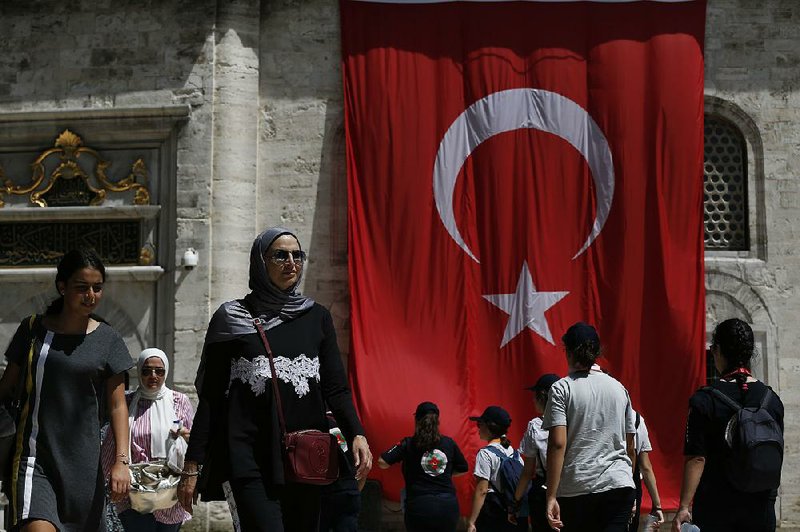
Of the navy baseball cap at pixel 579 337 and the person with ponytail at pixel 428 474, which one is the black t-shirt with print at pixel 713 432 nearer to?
the navy baseball cap at pixel 579 337

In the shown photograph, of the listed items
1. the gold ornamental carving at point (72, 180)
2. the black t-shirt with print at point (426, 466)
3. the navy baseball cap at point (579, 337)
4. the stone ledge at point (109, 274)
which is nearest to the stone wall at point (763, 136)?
the black t-shirt with print at point (426, 466)

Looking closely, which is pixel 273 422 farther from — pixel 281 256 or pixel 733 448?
pixel 733 448

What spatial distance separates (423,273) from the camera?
13047 millimetres

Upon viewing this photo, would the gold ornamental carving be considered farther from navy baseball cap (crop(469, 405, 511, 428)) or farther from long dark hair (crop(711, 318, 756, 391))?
long dark hair (crop(711, 318, 756, 391))

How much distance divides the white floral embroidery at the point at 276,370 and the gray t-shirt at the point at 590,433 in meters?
1.66

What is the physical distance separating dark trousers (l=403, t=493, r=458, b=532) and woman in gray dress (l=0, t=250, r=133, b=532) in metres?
3.44

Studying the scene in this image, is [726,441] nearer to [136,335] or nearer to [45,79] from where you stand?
[136,335]

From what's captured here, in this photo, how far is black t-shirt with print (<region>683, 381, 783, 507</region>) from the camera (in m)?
5.36

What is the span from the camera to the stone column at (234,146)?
13.4 meters

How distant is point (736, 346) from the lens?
5.52m

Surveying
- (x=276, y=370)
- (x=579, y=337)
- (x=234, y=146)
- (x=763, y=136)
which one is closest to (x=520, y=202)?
(x=763, y=136)

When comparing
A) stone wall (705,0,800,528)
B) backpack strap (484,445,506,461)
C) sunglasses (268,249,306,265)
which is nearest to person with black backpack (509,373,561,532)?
backpack strap (484,445,506,461)

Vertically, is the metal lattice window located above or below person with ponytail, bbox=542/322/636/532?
above

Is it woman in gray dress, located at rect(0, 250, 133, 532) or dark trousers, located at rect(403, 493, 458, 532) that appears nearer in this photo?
woman in gray dress, located at rect(0, 250, 133, 532)
